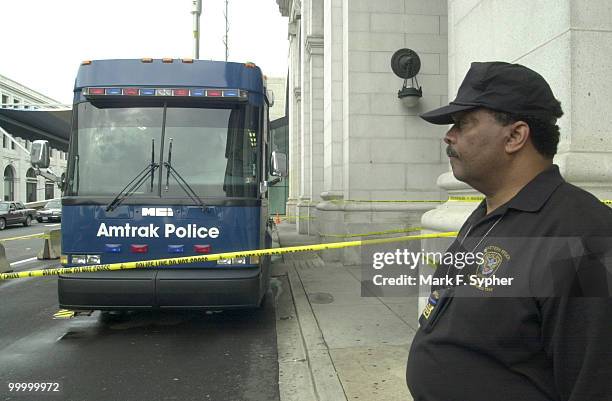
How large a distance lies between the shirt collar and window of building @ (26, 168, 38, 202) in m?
60.0

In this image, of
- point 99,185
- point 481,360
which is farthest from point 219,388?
point 481,360

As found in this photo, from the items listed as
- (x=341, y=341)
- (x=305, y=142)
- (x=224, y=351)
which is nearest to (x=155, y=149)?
(x=224, y=351)

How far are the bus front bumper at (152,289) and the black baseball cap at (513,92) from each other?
4.03 m

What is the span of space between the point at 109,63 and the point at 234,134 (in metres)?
1.66

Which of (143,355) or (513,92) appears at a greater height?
(513,92)

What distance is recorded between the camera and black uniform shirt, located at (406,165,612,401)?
1112 millimetres

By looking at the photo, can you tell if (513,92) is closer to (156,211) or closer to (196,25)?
(156,211)

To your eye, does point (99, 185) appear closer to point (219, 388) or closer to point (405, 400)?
point (219, 388)

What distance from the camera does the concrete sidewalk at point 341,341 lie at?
361 centimetres

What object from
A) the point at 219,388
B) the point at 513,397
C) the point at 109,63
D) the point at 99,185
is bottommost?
the point at 219,388

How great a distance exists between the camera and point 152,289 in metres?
4.95

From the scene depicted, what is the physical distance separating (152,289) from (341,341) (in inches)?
83.7

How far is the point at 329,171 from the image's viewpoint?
1114 cm

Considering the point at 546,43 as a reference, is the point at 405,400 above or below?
below
